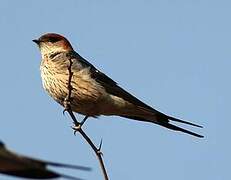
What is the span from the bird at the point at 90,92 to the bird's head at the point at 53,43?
0.17 meters

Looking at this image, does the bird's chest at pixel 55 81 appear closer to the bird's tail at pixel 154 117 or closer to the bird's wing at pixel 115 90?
the bird's wing at pixel 115 90

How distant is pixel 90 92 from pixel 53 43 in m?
1.43

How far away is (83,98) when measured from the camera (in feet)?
25.2

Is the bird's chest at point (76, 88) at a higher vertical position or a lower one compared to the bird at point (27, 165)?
lower

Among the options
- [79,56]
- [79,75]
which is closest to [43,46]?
[79,56]

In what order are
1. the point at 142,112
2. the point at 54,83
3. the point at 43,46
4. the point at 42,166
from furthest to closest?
the point at 43,46 < the point at 142,112 < the point at 54,83 < the point at 42,166

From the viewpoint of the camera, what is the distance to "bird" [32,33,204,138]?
24.7 ft

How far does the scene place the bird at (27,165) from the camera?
3.51ft

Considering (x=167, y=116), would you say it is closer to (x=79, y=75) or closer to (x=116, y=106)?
(x=116, y=106)

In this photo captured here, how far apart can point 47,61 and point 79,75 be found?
57 cm

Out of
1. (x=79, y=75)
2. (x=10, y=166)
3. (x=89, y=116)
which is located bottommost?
(x=89, y=116)

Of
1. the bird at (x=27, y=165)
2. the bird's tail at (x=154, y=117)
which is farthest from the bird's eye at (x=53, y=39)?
the bird at (x=27, y=165)

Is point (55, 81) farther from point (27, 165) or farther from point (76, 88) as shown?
point (27, 165)

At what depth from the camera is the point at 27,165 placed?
3.55 ft
